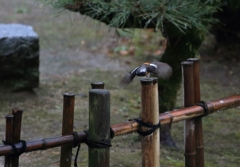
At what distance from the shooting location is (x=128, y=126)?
2.79 meters

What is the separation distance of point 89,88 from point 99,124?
140 inches

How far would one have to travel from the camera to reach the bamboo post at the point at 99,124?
8.34 ft

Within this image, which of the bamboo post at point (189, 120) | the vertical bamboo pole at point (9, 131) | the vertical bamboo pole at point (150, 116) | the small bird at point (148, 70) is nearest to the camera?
the vertical bamboo pole at point (9, 131)

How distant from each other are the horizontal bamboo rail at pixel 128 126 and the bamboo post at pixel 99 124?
0.29 feet

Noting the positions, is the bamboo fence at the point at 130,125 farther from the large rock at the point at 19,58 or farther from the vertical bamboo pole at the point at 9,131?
the large rock at the point at 19,58

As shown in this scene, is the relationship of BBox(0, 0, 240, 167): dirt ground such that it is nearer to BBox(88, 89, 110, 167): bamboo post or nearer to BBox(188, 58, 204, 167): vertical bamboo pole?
BBox(188, 58, 204, 167): vertical bamboo pole

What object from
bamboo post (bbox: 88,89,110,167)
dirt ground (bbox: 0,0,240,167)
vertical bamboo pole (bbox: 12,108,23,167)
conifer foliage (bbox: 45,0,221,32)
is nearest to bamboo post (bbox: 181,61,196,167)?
conifer foliage (bbox: 45,0,221,32)

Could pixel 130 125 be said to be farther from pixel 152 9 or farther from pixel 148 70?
pixel 152 9

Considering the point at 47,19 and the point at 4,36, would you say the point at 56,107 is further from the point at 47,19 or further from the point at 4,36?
the point at 47,19

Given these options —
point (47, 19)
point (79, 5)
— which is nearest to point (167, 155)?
point (79, 5)

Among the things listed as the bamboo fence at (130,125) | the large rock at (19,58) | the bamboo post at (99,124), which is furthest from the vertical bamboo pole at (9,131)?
the large rock at (19,58)

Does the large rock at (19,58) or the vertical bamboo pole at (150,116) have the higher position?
the large rock at (19,58)

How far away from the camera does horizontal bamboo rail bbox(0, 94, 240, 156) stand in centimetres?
250

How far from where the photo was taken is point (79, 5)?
12.6 feet
